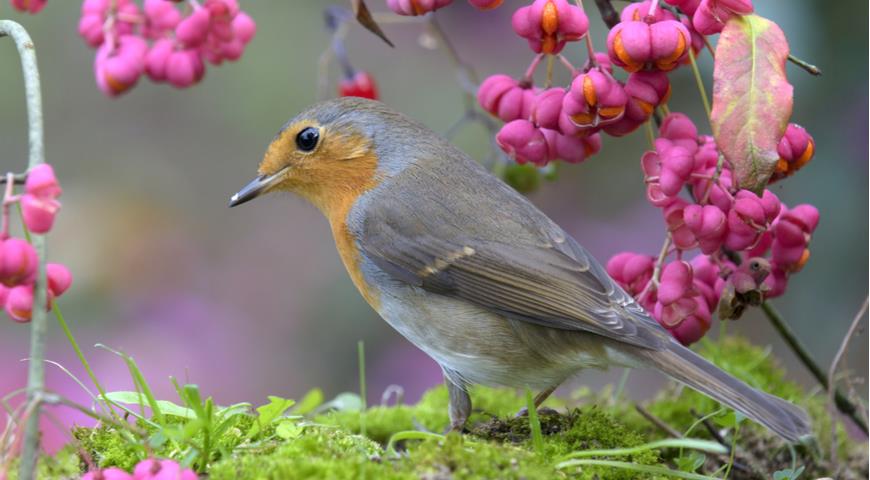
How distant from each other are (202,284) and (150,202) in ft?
1.74

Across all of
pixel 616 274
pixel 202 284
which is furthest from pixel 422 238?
pixel 202 284

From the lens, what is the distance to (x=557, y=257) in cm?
263

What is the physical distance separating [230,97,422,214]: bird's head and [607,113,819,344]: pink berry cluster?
28.3 inches

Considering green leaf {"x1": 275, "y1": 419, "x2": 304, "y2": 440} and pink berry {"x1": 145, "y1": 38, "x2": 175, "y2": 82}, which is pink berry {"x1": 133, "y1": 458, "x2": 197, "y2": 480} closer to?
green leaf {"x1": 275, "y1": 419, "x2": 304, "y2": 440}

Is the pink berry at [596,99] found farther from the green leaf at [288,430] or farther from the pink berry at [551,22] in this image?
the green leaf at [288,430]

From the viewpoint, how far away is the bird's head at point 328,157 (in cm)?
294

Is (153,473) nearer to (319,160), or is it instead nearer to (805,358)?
(319,160)

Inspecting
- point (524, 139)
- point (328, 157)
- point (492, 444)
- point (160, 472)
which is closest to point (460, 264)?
point (524, 139)

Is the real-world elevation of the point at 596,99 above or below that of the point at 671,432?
above

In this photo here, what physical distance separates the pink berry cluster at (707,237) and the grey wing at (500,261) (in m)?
0.08

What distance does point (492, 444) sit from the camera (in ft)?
6.20

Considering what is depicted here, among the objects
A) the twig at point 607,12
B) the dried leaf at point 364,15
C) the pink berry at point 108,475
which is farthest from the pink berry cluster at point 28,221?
the twig at point 607,12

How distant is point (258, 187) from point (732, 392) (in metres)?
1.38

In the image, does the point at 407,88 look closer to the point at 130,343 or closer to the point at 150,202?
the point at 150,202
